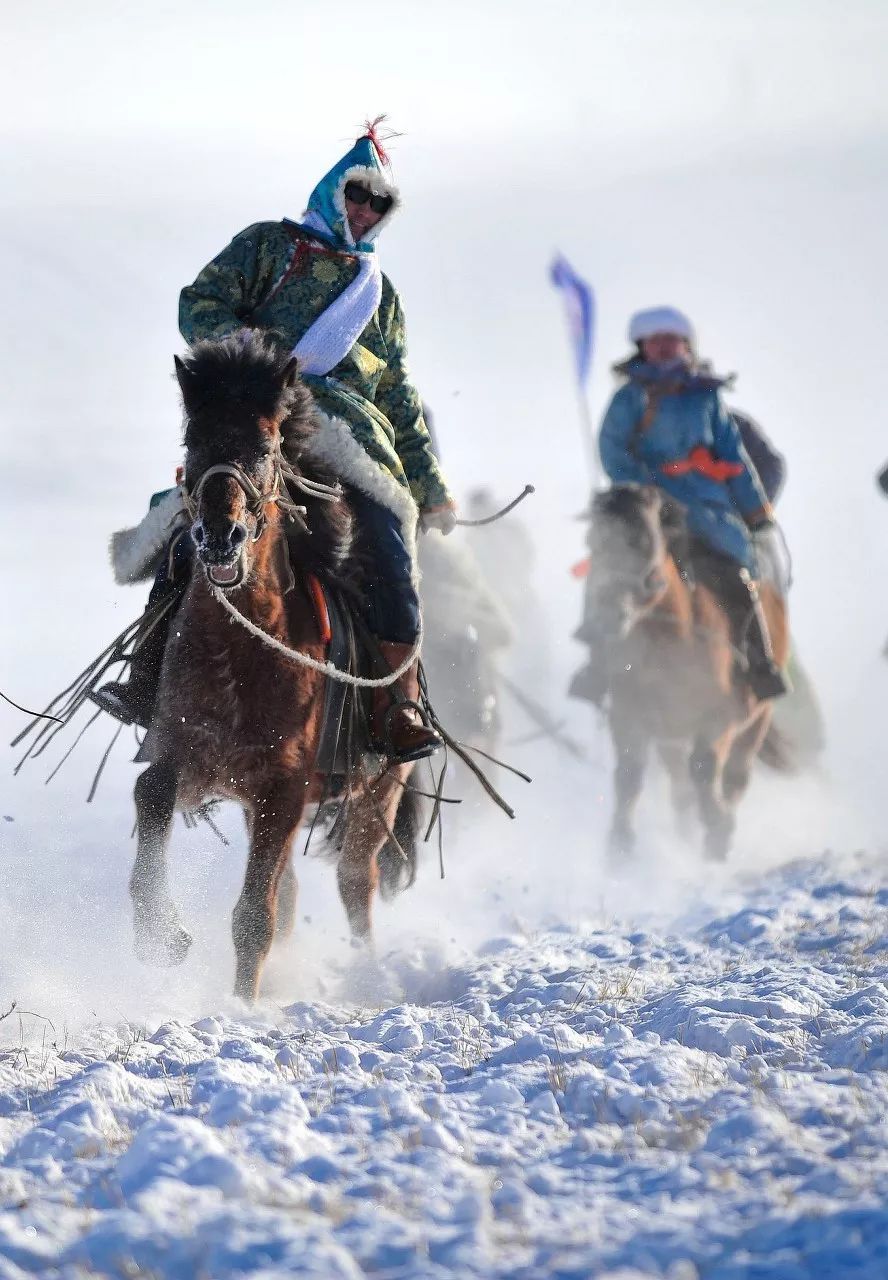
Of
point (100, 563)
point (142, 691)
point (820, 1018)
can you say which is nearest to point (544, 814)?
point (142, 691)

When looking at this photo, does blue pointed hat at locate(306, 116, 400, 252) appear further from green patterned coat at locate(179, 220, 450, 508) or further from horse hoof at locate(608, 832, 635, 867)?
horse hoof at locate(608, 832, 635, 867)

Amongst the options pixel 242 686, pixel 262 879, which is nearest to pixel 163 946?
pixel 262 879

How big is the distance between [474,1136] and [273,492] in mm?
2643

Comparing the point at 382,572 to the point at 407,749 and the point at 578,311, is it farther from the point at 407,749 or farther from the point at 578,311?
the point at 578,311

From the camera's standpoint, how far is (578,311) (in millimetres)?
13828

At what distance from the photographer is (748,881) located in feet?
30.9

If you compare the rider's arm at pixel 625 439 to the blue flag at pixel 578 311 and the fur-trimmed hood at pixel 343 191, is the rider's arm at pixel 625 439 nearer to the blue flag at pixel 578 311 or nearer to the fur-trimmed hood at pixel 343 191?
the blue flag at pixel 578 311

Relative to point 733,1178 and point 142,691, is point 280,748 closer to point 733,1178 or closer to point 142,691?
point 142,691

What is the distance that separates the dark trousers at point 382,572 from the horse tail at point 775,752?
732cm

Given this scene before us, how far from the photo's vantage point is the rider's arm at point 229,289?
5.56 m

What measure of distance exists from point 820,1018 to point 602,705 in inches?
286

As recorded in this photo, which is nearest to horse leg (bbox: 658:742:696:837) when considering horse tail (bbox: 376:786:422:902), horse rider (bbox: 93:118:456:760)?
horse tail (bbox: 376:786:422:902)

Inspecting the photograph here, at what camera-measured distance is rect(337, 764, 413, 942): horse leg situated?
659 cm

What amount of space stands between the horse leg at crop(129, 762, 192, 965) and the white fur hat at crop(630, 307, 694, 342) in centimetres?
752
